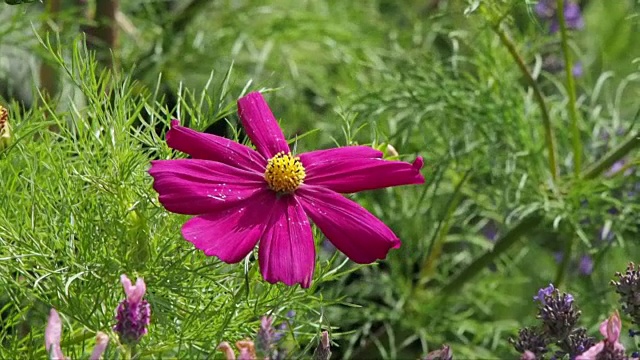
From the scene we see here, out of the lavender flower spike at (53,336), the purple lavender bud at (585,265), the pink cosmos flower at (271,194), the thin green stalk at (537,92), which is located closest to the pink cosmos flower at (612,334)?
the pink cosmos flower at (271,194)

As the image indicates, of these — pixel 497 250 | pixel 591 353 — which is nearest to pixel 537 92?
pixel 497 250

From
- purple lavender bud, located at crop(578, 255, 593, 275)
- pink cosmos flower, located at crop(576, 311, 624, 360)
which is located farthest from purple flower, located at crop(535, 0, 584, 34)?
pink cosmos flower, located at crop(576, 311, 624, 360)

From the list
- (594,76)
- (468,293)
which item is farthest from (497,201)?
(594,76)

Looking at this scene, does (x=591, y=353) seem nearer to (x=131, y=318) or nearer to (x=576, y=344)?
(x=576, y=344)

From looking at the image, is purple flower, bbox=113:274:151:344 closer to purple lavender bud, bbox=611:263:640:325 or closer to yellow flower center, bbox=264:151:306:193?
yellow flower center, bbox=264:151:306:193

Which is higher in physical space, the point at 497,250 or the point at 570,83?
the point at 570,83

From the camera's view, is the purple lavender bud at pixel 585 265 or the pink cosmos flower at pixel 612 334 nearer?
the pink cosmos flower at pixel 612 334

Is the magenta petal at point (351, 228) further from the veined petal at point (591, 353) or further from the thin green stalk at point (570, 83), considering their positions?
the thin green stalk at point (570, 83)
